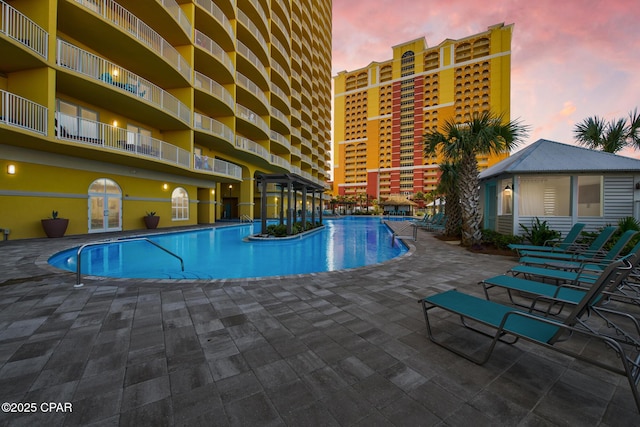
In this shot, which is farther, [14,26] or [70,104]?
[70,104]

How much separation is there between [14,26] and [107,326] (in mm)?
13488

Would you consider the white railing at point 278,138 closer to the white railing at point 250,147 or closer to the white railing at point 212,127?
the white railing at point 250,147

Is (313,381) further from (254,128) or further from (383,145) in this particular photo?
(383,145)

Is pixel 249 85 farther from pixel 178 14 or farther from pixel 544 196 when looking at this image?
pixel 544 196

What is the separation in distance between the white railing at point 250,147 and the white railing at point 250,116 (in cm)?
163

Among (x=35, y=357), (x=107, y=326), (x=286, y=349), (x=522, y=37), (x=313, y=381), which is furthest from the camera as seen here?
(x=522, y=37)

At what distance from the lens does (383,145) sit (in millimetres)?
82062

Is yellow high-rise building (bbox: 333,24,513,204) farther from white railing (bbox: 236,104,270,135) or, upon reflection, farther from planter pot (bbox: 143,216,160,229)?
planter pot (bbox: 143,216,160,229)

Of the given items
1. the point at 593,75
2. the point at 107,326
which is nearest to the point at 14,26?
the point at 107,326

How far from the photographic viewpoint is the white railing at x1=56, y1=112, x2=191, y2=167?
1057 centimetres

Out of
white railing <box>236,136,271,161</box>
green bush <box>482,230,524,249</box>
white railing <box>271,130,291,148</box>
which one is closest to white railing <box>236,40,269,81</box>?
white railing <box>271,130,291,148</box>

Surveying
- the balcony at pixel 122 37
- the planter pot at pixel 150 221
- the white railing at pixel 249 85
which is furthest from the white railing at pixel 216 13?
the planter pot at pixel 150 221

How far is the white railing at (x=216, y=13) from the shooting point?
1593cm

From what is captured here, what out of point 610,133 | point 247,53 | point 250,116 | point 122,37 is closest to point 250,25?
point 247,53
